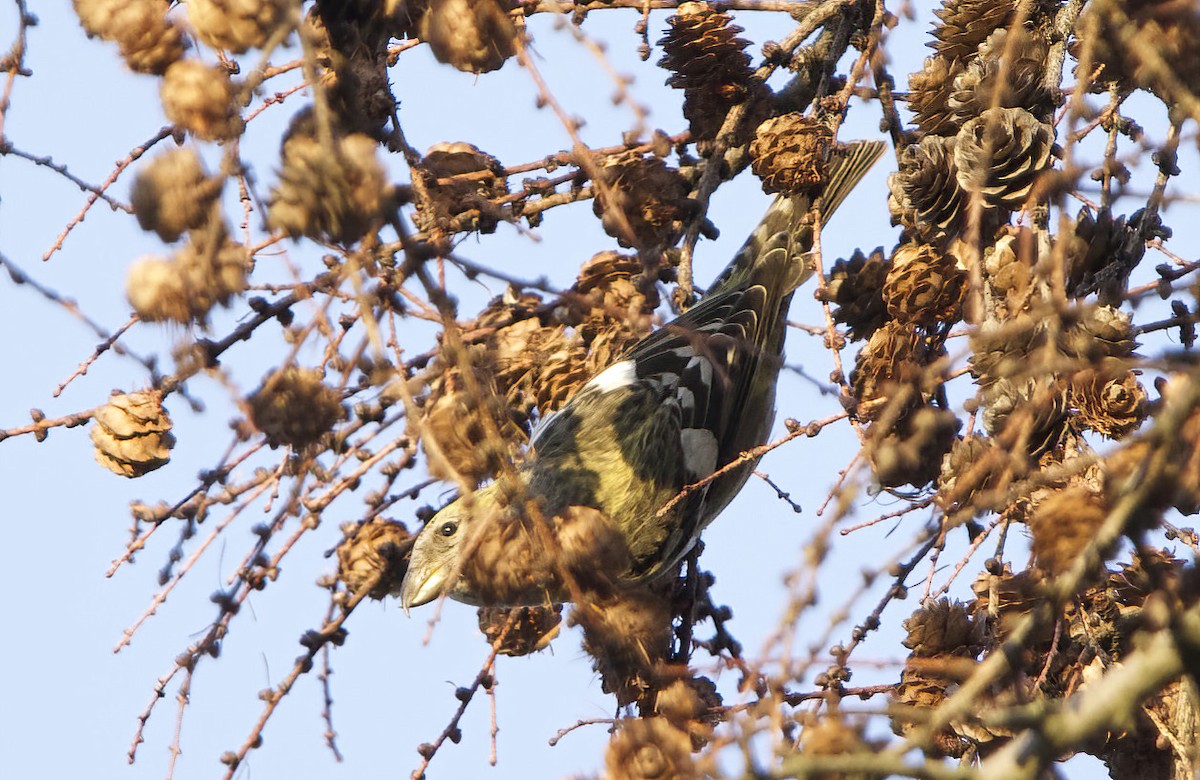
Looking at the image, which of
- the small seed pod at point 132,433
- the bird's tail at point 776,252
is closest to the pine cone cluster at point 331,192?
the small seed pod at point 132,433

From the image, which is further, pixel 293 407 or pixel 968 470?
pixel 968 470

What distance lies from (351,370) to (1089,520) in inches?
34.7

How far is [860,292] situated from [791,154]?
323 millimetres

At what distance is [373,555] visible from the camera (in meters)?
2.56

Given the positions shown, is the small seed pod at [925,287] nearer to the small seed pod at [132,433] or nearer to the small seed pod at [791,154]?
the small seed pod at [791,154]

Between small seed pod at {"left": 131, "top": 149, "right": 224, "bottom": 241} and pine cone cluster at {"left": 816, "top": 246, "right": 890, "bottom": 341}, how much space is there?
5.20ft

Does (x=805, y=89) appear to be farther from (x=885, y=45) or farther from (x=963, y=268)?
(x=963, y=268)

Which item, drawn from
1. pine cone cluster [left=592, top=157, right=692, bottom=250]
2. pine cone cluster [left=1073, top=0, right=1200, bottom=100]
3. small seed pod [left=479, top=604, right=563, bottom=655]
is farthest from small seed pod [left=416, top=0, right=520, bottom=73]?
small seed pod [left=479, top=604, right=563, bottom=655]

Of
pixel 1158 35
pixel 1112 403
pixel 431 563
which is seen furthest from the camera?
pixel 431 563

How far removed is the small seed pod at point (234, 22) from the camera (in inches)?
59.4

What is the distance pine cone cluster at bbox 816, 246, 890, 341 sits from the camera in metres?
2.72

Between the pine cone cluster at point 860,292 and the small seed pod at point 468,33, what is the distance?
1218 mm

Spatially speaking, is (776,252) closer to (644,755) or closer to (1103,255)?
(1103,255)

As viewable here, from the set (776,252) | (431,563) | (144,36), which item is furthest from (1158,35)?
(776,252)
